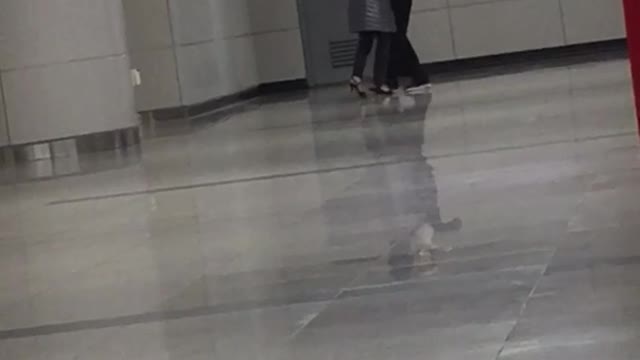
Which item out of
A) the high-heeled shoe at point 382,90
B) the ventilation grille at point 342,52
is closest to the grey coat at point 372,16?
the high-heeled shoe at point 382,90

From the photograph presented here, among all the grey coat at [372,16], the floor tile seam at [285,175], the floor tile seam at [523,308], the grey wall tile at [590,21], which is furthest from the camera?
the grey wall tile at [590,21]

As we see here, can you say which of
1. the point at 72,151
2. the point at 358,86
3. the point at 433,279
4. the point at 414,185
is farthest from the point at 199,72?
the point at 433,279

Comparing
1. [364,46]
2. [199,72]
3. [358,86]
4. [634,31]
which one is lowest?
[358,86]

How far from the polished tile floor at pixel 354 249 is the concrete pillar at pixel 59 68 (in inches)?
87.1

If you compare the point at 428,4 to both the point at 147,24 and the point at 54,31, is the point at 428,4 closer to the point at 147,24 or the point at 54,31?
the point at 147,24

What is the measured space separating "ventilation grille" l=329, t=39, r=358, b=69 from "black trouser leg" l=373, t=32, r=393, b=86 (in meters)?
4.60

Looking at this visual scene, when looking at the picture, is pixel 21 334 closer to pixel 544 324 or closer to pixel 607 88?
pixel 544 324

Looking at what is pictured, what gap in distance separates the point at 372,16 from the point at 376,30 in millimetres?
121

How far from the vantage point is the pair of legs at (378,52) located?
13.7 meters

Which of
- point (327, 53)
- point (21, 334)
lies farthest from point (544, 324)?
point (327, 53)

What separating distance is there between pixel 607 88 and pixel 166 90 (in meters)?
5.92

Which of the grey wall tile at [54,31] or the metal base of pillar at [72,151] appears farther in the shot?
the grey wall tile at [54,31]

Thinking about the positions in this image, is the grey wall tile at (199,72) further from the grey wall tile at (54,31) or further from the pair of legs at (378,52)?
the grey wall tile at (54,31)

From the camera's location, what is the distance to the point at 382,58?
1377cm
